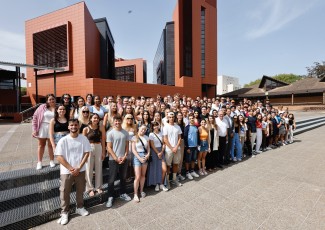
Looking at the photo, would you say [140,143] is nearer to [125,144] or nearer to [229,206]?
[125,144]

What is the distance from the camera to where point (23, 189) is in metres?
3.53

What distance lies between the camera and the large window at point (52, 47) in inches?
828

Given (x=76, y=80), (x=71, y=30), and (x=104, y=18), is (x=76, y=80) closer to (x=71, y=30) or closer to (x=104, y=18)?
(x=71, y=30)

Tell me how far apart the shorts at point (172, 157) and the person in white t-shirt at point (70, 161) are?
194cm

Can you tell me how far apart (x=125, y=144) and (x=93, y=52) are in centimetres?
2237

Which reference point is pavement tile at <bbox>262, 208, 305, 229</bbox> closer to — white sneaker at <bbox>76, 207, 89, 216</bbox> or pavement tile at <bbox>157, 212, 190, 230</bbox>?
pavement tile at <bbox>157, 212, 190, 230</bbox>

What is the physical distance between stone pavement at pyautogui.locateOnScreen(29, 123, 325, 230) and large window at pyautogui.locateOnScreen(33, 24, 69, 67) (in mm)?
21454

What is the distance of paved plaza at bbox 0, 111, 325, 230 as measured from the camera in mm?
3082

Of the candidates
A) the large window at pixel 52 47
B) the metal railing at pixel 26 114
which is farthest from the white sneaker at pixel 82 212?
the large window at pixel 52 47

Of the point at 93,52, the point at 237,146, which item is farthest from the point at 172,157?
the point at 93,52

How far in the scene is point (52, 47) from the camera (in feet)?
70.9

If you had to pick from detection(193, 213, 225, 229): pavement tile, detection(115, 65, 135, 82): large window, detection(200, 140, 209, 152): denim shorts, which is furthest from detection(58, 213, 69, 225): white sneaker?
detection(115, 65, 135, 82): large window

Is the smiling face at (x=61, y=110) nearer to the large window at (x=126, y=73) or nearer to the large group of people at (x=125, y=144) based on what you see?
the large group of people at (x=125, y=144)

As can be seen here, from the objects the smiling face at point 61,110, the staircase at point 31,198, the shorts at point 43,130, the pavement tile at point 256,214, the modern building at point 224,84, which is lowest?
the pavement tile at point 256,214
